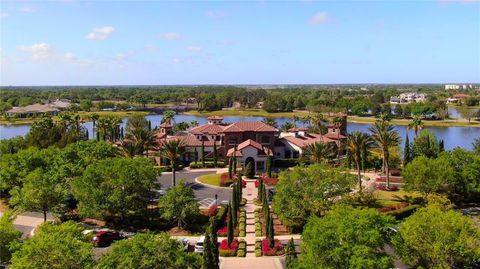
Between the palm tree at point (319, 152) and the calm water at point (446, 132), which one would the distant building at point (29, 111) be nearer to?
the calm water at point (446, 132)

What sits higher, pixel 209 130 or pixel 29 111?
pixel 209 130

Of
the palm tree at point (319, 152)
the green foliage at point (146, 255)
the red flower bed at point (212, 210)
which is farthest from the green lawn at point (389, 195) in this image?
the green foliage at point (146, 255)

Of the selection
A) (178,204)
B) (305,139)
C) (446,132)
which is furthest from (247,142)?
(446,132)

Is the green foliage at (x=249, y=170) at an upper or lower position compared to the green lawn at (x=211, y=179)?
upper

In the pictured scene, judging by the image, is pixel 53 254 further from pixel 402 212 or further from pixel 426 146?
pixel 426 146

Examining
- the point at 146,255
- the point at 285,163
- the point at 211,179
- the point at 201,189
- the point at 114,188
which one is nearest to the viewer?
the point at 146,255
